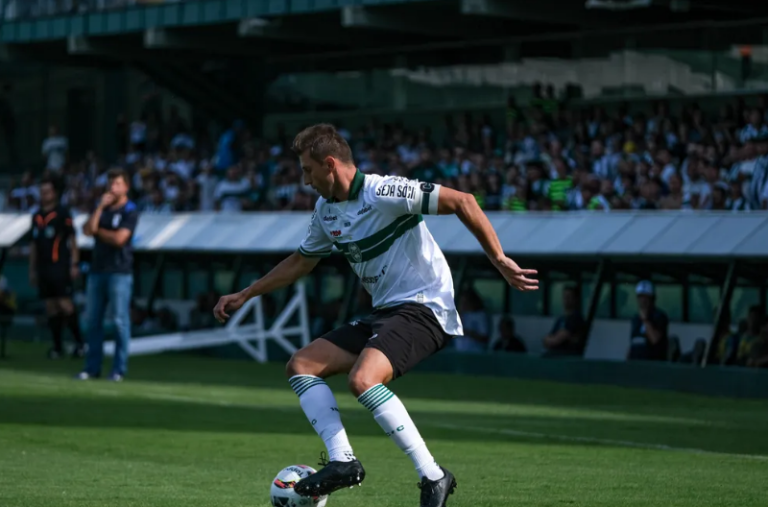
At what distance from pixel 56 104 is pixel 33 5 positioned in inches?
236

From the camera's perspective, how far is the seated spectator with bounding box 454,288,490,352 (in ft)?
65.1

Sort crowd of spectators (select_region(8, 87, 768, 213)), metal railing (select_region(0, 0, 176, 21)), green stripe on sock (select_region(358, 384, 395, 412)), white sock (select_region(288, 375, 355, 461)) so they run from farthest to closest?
metal railing (select_region(0, 0, 176, 21)) < crowd of spectators (select_region(8, 87, 768, 213)) < white sock (select_region(288, 375, 355, 461)) < green stripe on sock (select_region(358, 384, 395, 412))

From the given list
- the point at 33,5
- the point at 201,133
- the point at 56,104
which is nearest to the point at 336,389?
the point at 201,133

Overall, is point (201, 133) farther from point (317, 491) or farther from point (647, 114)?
point (317, 491)

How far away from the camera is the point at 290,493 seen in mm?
6914

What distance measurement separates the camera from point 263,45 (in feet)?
108

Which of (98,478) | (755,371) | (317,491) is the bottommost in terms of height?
(755,371)

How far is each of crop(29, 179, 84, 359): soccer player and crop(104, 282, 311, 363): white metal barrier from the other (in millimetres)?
997

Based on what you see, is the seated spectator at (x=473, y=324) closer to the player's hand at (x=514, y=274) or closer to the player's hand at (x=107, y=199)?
the player's hand at (x=107, y=199)

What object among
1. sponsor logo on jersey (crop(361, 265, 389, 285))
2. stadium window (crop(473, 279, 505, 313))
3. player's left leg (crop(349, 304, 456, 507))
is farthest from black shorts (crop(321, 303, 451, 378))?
stadium window (crop(473, 279, 505, 313))

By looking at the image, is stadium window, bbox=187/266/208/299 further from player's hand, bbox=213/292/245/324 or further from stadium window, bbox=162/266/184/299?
player's hand, bbox=213/292/245/324

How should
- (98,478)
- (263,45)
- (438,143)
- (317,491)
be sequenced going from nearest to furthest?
(317,491) → (98,478) → (438,143) → (263,45)

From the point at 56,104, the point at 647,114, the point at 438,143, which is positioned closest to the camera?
the point at 647,114

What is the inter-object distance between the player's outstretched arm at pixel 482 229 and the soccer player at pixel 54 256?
13134mm
